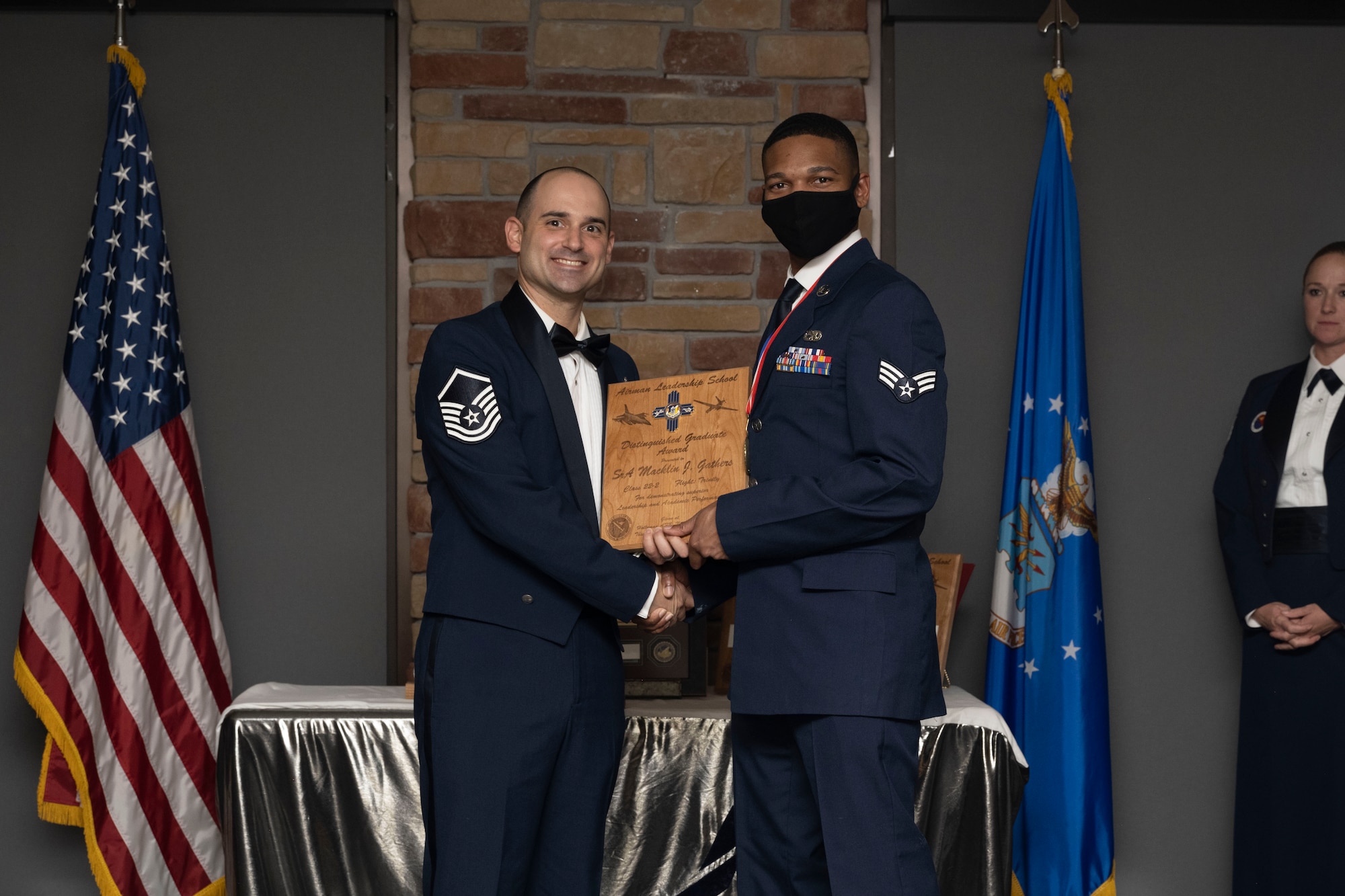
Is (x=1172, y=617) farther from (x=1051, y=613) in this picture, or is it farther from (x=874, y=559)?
(x=874, y=559)

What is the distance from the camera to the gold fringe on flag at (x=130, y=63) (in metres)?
3.17

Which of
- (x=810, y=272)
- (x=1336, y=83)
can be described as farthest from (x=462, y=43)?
(x=1336, y=83)

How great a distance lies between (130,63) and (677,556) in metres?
2.22

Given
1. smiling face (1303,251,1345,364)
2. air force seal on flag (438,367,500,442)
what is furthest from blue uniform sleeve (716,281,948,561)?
smiling face (1303,251,1345,364)

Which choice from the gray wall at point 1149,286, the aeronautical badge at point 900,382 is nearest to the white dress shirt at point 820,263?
the aeronautical badge at point 900,382

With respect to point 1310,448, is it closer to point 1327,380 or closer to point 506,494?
point 1327,380

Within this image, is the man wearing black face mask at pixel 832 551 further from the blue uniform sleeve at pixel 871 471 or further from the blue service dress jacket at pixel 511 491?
the blue service dress jacket at pixel 511 491

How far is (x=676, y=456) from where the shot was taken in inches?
81.4

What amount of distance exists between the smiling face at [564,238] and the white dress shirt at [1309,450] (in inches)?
75.7

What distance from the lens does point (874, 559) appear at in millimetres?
1922

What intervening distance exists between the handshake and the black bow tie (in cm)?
39

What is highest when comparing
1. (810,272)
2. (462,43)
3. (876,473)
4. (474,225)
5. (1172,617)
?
(462,43)

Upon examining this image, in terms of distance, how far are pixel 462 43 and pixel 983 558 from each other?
7.02 ft

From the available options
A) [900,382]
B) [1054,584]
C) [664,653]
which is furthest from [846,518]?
[1054,584]
